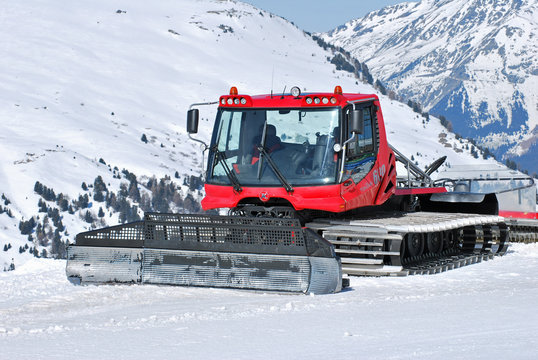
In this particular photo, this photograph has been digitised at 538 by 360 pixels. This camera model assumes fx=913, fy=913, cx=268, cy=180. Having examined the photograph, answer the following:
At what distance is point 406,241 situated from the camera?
12.9 metres

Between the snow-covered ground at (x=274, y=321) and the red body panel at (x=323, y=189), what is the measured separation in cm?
115

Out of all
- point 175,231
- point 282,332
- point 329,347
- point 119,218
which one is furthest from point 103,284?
point 119,218

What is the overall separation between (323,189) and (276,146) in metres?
0.91

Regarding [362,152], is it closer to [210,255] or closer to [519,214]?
[210,255]

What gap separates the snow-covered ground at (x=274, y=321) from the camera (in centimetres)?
659

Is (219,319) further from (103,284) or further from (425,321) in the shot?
(103,284)

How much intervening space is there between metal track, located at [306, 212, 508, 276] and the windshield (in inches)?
29.0

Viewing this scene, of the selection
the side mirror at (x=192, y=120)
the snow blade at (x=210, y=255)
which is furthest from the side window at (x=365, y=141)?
the snow blade at (x=210, y=255)

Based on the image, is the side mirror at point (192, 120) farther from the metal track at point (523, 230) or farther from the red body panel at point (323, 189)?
the metal track at point (523, 230)

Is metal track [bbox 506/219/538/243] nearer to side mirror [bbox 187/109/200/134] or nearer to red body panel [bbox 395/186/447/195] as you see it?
red body panel [bbox 395/186/447/195]

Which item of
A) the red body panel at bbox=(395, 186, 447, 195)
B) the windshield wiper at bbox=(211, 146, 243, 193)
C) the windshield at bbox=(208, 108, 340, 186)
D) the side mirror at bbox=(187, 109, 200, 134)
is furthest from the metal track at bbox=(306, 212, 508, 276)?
the side mirror at bbox=(187, 109, 200, 134)

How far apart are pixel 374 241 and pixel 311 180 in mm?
1131

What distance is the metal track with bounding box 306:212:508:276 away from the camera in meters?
11.4

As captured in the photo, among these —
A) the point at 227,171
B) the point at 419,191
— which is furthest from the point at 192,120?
the point at 419,191
